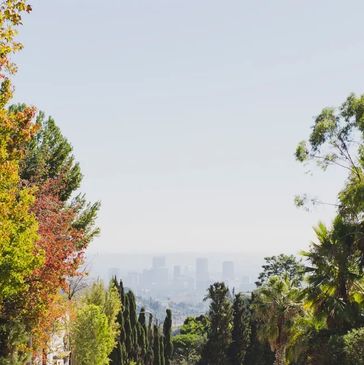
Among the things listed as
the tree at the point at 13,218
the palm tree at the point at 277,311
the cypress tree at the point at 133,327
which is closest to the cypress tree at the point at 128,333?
the cypress tree at the point at 133,327

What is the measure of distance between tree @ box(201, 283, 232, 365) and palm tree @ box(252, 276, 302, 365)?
28.6 m

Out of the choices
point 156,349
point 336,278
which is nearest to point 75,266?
point 336,278

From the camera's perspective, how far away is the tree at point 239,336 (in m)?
57.6

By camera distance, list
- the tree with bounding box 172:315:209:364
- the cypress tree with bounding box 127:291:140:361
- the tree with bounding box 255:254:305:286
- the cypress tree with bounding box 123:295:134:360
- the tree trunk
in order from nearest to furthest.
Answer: the tree trunk < the cypress tree with bounding box 123:295:134:360 < the cypress tree with bounding box 127:291:140:361 < the tree with bounding box 255:254:305:286 < the tree with bounding box 172:315:209:364

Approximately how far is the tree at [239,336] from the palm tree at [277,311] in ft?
94.1

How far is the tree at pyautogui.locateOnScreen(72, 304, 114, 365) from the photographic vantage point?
3155cm

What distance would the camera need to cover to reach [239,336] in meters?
58.2

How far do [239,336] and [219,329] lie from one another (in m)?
2.25

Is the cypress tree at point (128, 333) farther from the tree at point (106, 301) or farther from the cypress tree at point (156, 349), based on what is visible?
the tree at point (106, 301)

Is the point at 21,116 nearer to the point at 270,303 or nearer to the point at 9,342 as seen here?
the point at 9,342

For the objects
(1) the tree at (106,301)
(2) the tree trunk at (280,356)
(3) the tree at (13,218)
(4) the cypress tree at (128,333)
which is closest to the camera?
(3) the tree at (13,218)

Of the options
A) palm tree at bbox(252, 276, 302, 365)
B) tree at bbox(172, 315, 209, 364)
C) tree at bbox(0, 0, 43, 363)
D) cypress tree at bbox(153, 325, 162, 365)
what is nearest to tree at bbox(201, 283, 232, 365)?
cypress tree at bbox(153, 325, 162, 365)

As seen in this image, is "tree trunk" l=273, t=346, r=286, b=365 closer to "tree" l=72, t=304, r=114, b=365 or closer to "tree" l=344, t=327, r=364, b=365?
"tree" l=72, t=304, r=114, b=365

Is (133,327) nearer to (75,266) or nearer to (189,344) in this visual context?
(75,266)
